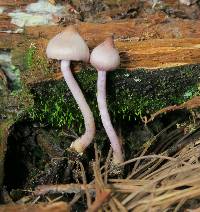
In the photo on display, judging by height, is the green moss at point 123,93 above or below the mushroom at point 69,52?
below

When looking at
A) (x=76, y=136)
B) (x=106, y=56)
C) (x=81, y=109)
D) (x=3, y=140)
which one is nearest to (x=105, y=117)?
(x=81, y=109)

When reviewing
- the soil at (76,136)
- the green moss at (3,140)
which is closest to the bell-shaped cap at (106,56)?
the soil at (76,136)

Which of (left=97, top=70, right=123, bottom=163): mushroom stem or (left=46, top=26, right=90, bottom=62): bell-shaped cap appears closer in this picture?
(left=46, top=26, right=90, bottom=62): bell-shaped cap

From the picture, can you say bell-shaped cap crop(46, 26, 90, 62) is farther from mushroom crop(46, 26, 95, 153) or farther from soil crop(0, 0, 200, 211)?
soil crop(0, 0, 200, 211)

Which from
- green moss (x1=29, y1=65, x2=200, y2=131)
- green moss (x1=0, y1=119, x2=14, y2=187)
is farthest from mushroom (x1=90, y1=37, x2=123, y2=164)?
green moss (x1=0, y1=119, x2=14, y2=187)

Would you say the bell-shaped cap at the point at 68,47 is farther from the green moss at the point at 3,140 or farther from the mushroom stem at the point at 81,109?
the green moss at the point at 3,140

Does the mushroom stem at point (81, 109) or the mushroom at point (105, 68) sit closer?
the mushroom at point (105, 68)

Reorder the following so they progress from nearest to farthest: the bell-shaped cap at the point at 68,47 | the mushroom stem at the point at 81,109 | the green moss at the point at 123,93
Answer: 1. the bell-shaped cap at the point at 68,47
2. the mushroom stem at the point at 81,109
3. the green moss at the point at 123,93

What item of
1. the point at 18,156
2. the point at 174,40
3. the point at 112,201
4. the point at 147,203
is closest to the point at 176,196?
the point at 147,203

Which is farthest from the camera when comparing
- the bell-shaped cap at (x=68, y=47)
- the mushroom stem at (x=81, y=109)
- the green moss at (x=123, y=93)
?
the green moss at (x=123, y=93)
